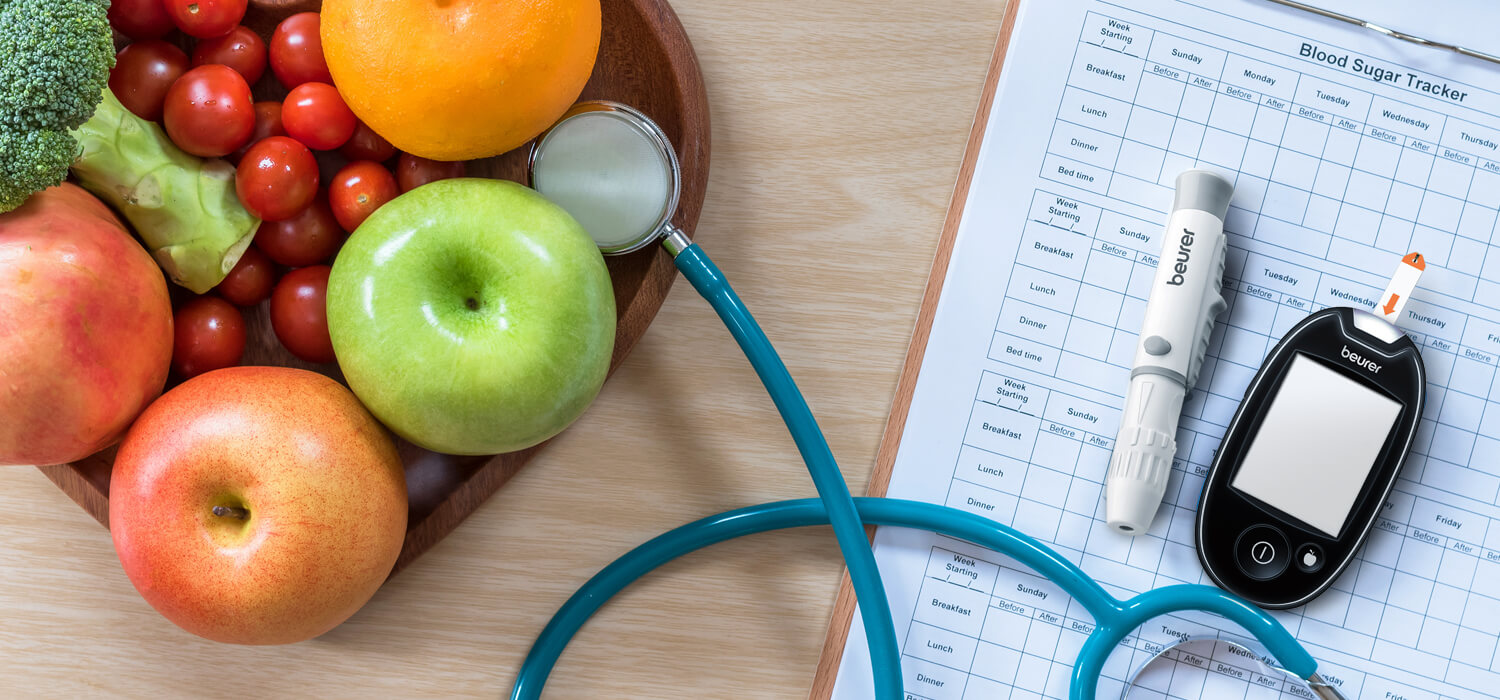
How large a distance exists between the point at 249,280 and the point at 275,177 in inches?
3.2

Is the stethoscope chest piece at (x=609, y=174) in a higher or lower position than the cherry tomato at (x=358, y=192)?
higher

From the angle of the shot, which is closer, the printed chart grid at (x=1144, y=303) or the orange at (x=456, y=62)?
the orange at (x=456, y=62)

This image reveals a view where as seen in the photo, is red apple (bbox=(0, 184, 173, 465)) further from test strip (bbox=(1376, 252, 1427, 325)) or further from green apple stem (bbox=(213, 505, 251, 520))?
test strip (bbox=(1376, 252, 1427, 325))

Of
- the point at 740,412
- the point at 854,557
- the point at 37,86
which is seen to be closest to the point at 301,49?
the point at 37,86

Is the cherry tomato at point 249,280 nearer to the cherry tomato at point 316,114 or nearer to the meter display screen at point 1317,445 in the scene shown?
the cherry tomato at point 316,114

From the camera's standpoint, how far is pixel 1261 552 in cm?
65

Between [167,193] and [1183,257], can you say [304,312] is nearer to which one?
[167,193]

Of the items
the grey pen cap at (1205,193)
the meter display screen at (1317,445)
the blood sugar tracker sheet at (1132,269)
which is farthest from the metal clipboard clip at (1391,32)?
the meter display screen at (1317,445)

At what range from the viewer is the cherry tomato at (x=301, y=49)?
1.97ft

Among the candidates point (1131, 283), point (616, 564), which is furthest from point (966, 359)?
point (616, 564)

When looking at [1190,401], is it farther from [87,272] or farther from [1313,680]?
[87,272]

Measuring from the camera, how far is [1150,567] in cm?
67

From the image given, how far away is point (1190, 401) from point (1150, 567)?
0.12 m

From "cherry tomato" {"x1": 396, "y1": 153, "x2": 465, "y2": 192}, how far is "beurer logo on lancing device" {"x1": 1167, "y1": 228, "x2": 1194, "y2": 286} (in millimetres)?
497
